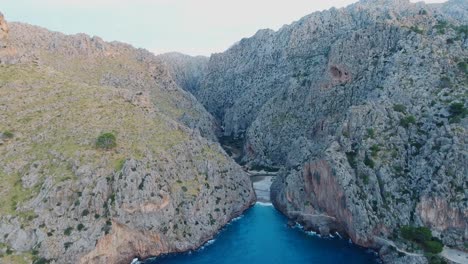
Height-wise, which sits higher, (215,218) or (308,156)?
(308,156)

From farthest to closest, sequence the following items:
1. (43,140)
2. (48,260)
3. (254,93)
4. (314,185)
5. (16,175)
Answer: (254,93) < (314,185) < (43,140) < (16,175) < (48,260)

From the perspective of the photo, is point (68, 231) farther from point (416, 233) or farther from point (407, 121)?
point (407, 121)

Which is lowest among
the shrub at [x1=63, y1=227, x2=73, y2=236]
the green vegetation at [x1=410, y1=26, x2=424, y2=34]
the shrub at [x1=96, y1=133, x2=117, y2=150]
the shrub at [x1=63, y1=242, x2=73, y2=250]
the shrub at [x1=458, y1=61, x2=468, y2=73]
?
the shrub at [x1=63, y1=242, x2=73, y2=250]

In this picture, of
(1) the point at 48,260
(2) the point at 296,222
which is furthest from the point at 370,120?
(1) the point at 48,260

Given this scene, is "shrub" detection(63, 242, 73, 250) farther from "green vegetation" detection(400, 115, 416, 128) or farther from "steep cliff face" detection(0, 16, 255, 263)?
"green vegetation" detection(400, 115, 416, 128)

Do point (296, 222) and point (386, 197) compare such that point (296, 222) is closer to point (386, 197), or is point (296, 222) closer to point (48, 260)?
point (386, 197)

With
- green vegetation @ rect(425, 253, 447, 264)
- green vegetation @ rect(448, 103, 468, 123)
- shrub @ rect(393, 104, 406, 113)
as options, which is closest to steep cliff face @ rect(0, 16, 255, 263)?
shrub @ rect(393, 104, 406, 113)
